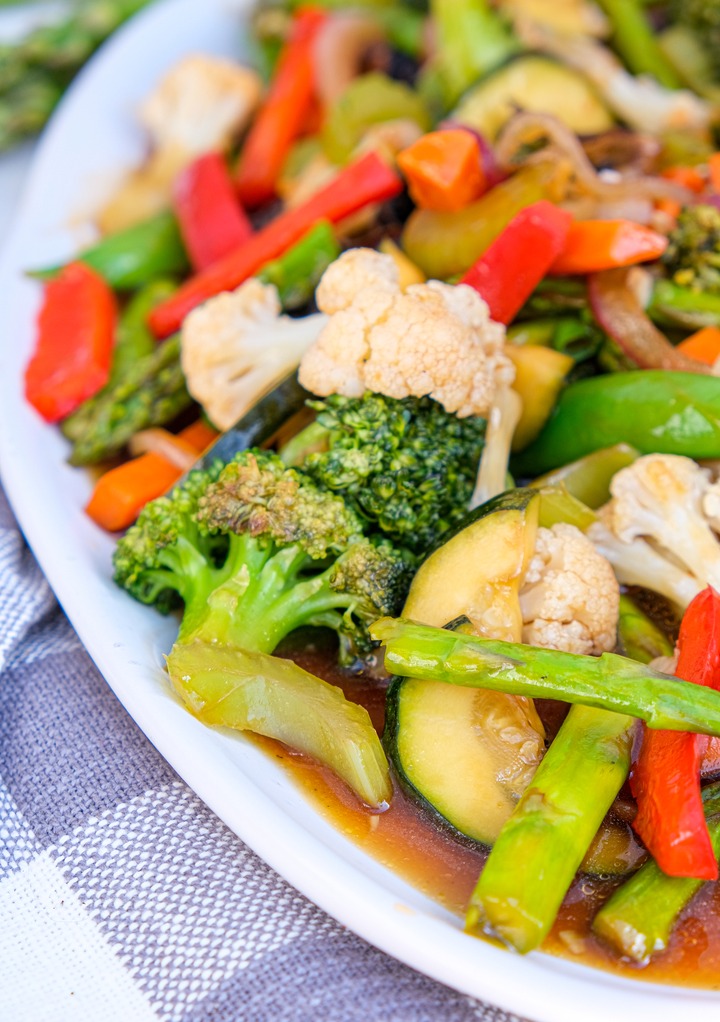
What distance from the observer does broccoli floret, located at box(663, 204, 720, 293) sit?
8.28 feet

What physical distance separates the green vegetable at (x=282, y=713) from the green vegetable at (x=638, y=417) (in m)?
0.97

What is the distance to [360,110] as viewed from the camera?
3.13 meters

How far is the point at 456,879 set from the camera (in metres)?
1.63

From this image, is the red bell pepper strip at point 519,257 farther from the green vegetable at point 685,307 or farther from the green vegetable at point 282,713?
the green vegetable at point 282,713

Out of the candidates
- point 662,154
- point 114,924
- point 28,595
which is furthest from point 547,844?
point 662,154

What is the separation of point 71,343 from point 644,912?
2.20 meters

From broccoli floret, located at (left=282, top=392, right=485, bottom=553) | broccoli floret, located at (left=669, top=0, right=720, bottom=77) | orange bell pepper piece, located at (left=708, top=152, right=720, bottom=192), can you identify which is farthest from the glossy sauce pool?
broccoli floret, located at (left=669, top=0, right=720, bottom=77)

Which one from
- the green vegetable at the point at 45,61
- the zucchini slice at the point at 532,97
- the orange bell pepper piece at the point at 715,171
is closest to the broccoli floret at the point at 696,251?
the orange bell pepper piece at the point at 715,171

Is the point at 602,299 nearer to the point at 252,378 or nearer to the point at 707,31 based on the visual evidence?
the point at 252,378

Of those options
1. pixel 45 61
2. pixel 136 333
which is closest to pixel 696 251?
pixel 136 333

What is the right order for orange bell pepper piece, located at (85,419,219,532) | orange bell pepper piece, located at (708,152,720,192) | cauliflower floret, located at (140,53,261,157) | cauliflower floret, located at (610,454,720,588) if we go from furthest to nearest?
1. cauliflower floret, located at (140,53,261,157)
2. orange bell pepper piece, located at (708,152,720,192)
3. orange bell pepper piece, located at (85,419,219,532)
4. cauliflower floret, located at (610,454,720,588)

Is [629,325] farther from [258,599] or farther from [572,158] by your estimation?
[258,599]

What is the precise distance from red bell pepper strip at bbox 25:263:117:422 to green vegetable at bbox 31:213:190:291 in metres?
0.06

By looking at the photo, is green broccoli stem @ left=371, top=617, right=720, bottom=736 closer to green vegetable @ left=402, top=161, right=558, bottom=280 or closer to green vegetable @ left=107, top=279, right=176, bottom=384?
green vegetable @ left=402, top=161, right=558, bottom=280
